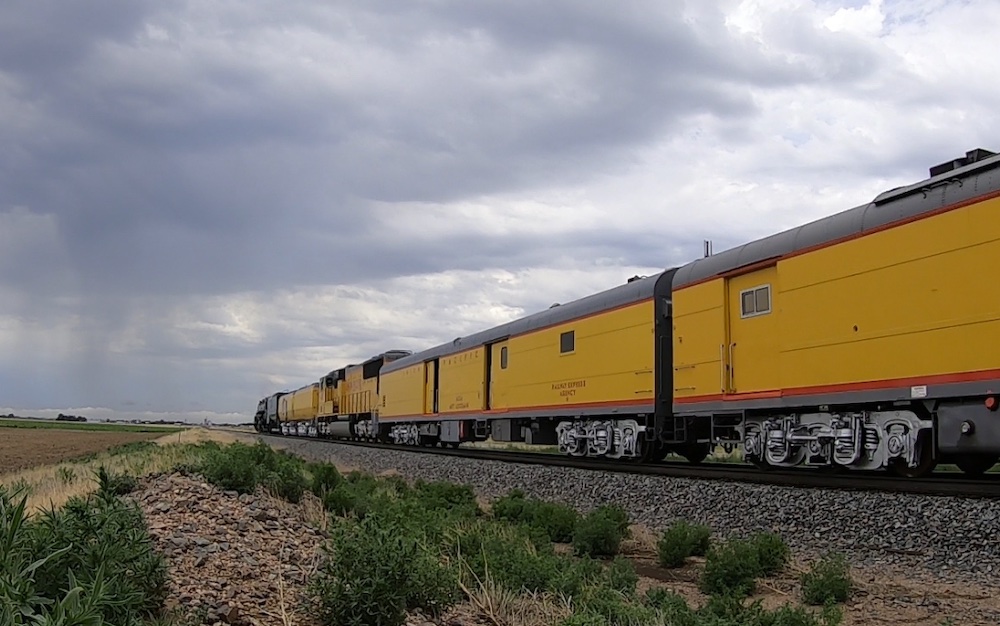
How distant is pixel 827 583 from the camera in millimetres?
8125

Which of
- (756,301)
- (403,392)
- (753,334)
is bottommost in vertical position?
(403,392)

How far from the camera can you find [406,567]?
5.76 metres

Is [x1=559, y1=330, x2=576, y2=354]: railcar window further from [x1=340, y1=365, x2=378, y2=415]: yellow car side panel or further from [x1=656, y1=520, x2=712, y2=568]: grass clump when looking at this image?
[x1=340, y1=365, x2=378, y2=415]: yellow car side panel

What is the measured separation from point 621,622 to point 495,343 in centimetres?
1971

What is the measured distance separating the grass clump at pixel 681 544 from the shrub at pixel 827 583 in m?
2.03

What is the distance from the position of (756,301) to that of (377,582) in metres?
9.99

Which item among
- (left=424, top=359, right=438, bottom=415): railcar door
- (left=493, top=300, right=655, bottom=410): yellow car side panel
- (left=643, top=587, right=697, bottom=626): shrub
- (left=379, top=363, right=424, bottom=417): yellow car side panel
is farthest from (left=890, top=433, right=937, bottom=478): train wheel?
(left=379, top=363, right=424, bottom=417): yellow car side panel

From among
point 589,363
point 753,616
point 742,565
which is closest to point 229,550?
point 753,616

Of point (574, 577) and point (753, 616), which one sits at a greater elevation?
point (574, 577)

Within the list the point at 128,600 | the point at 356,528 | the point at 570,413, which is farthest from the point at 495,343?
the point at 128,600

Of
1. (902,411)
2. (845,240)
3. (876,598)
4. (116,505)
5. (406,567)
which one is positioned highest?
(845,240)

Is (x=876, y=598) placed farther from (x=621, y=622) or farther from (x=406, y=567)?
(x=406, y=567)

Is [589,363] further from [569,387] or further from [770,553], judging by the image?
[770,553]

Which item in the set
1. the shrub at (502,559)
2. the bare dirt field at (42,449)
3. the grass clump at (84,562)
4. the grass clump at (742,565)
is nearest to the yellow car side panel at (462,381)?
the bare dirt field at (42,449)
